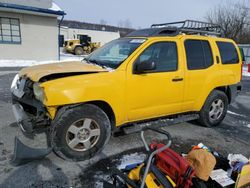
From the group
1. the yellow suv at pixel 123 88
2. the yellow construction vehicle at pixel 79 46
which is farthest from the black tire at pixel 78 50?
the yellow suv at pixel 123 88

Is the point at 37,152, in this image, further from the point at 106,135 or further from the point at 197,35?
the point at 197,35

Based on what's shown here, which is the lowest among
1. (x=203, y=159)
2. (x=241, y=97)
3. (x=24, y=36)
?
(x=241, y=97)

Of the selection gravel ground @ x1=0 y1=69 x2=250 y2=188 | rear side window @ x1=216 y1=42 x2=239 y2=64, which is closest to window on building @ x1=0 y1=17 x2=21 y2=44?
gravel ground @ x1=0 y1=69 x2=250 y2=188

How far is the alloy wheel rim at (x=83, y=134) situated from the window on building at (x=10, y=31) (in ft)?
52.6

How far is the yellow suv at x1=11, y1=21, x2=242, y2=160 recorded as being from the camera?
3.50 metres

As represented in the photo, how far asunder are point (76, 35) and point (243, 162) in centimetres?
4003

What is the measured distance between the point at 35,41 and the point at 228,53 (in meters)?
16.0

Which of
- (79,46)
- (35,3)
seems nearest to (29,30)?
(35,3)

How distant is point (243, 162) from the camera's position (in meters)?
3.03

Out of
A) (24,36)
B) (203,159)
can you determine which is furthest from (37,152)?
(24,36)

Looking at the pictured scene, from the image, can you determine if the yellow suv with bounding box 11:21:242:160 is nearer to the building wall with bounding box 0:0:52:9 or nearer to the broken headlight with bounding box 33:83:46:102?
the broken headlight with bounding box 33:83:46:102

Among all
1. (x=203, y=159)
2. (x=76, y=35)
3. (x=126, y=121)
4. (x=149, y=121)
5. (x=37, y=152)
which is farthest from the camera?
(x=76, y=35)

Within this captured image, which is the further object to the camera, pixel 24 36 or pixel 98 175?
pixel 24 36

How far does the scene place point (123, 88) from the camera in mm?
3895
